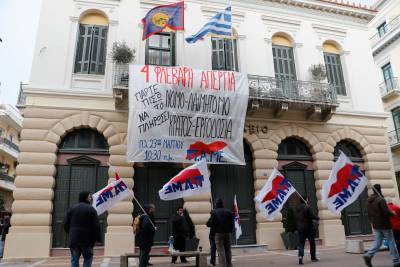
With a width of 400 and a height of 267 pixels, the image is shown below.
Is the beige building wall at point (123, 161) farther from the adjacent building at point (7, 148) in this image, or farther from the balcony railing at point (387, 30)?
the adjacent building at point (7, 148)

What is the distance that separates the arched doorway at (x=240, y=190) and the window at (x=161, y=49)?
556 centimetres

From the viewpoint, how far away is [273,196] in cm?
1103

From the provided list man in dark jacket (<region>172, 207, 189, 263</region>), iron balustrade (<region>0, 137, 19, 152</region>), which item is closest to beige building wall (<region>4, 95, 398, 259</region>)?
man in dark jacket (<region>172, 207, 189, 263</region>)

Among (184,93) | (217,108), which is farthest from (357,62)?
(184,93)

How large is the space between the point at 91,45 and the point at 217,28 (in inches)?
229

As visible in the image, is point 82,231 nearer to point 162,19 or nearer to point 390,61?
point 162,19

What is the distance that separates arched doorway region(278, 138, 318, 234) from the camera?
53.2 feet

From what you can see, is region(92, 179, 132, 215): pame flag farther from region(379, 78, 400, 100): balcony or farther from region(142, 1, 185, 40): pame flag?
region(379, 78, 400, 100): balcony

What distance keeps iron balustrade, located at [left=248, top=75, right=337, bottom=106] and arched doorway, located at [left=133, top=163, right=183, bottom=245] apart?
17.0 ft

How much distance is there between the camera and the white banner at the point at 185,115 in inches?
538

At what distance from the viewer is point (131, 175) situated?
14.0 m

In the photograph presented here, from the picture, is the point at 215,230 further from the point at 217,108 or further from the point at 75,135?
the point at 75,135

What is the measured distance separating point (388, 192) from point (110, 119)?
14.1 metres

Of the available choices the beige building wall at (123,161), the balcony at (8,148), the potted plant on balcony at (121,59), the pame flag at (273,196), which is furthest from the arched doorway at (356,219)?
the balcony at (8,148)
